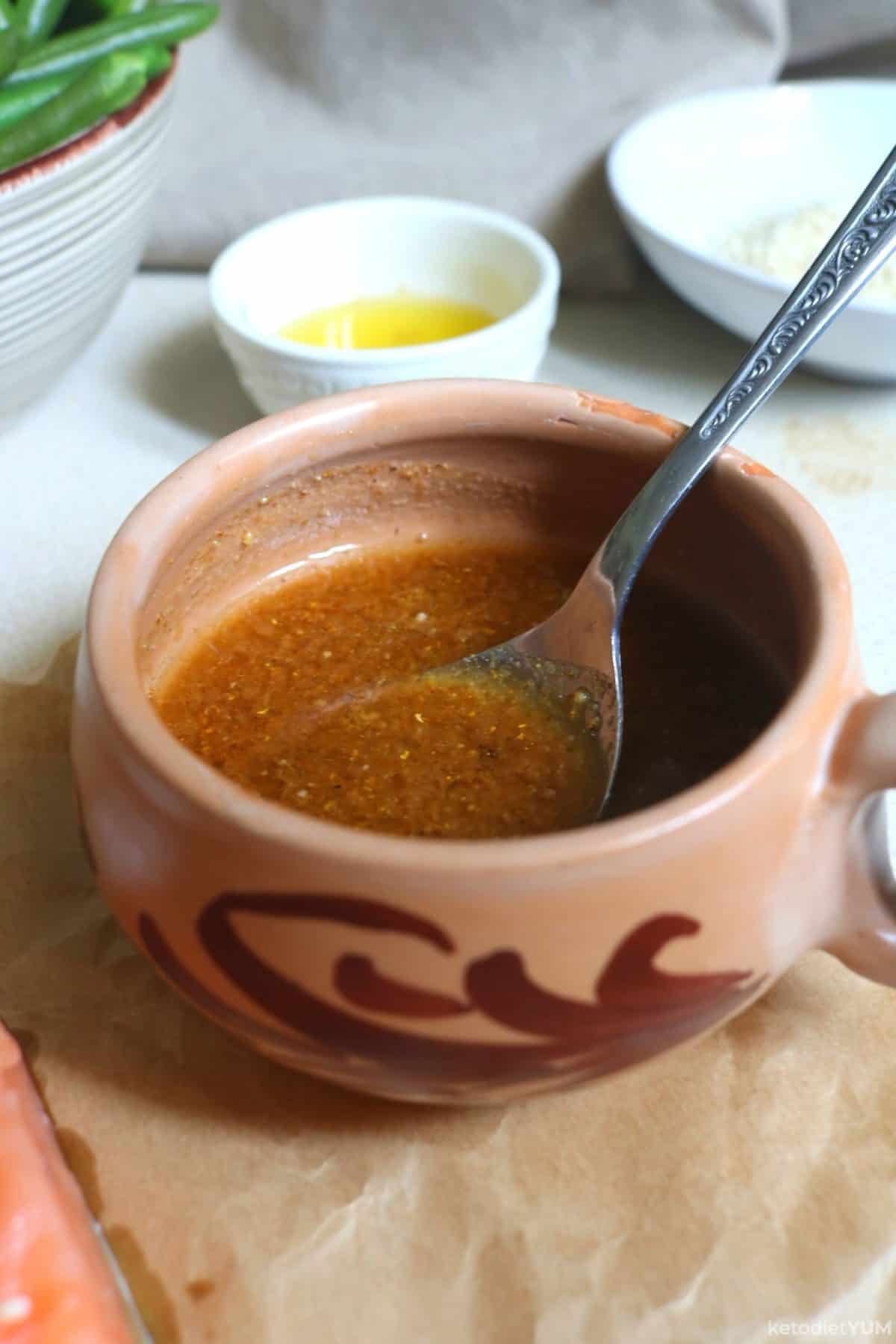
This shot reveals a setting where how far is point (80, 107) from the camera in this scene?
2.88 feet

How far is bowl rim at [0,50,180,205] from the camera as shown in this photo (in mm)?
806

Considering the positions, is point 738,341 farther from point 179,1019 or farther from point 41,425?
point 179,1019

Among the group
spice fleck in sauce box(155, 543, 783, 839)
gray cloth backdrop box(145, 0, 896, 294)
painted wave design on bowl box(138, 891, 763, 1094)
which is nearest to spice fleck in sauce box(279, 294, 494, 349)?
gray cloth backdrop box(145, 0, 896, 294)

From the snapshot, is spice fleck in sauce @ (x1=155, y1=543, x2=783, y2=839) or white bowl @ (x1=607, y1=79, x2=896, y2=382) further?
white bowl @ (x1=607, y1=79, x2=896, y2=382)

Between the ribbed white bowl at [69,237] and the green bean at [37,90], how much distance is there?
12mm

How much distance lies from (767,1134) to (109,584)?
337 millimetres

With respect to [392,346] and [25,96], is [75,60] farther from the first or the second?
[392,346]

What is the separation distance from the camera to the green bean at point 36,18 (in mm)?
988

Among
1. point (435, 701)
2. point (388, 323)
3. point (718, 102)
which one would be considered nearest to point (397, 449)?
point (435, 701)

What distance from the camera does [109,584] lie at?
54cm

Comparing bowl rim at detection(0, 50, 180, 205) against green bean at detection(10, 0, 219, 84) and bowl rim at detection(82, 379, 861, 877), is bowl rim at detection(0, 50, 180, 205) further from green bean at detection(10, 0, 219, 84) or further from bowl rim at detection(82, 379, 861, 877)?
bowl rim at detection(82, 379, 861, 877)

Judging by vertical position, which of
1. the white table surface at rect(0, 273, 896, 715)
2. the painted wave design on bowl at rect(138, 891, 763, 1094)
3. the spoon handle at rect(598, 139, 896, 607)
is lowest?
the white table surface at rect(0, 273, 896, 715)

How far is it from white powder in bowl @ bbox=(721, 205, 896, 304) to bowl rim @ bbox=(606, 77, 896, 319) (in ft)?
0.05

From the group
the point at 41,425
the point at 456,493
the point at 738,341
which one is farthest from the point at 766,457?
the point at 41,425
